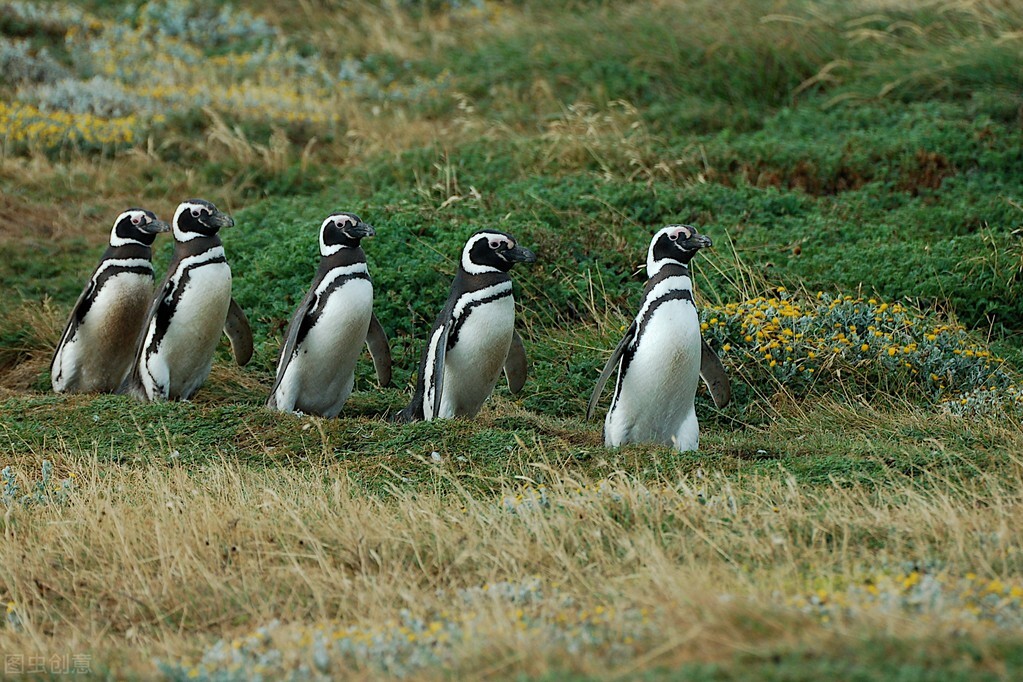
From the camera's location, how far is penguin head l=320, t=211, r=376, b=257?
7.96m

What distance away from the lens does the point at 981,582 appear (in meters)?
4.16

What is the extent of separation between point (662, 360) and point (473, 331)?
1.20 meters

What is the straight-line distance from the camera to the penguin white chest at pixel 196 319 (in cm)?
794

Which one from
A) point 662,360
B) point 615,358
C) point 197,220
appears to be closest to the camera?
point 662,360

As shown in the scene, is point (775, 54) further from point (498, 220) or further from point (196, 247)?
point (196, 247)

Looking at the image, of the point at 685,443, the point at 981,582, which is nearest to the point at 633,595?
the point at 981,582

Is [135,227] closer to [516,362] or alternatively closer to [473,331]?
[473,331]

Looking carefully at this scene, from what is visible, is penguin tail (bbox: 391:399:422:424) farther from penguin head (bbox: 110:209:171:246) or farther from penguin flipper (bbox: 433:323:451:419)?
penguin head (bbox: 110:209:171:246)

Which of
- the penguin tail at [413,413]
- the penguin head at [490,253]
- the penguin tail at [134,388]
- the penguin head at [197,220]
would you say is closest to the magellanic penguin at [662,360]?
the penguin head at [490,253]

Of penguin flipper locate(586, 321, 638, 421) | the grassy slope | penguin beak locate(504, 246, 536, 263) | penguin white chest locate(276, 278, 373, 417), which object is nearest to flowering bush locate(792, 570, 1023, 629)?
the grassy slope

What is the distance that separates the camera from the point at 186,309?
313 inches

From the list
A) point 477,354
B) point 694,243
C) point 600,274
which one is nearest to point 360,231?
point 477,354

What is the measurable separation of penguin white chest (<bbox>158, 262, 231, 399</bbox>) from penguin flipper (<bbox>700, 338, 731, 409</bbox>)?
119 inches

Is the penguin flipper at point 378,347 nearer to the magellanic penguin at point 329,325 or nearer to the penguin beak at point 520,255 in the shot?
the magellanic penguin at point 329,325
